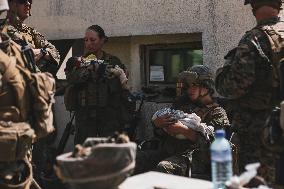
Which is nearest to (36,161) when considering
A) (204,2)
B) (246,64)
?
(204,2)

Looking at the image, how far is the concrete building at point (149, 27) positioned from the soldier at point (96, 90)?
0.56 meters

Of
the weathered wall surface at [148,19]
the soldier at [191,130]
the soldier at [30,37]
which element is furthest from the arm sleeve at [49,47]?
the soldier at [191,130]

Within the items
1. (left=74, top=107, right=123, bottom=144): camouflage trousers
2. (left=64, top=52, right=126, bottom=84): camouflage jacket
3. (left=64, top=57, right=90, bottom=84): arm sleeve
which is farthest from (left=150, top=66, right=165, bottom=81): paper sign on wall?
(left=64, top=57, right=90, bottom=84): arm sleeve

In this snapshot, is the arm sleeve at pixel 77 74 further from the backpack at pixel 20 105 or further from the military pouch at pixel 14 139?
the military pouch at pixel 14 139

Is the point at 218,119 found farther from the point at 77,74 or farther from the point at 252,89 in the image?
the point at 77,74

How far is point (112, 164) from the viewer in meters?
2.47

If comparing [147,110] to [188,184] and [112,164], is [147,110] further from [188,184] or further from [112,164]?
[112,164]

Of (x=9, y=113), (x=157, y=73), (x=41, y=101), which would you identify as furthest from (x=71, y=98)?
(x=9, y=113)

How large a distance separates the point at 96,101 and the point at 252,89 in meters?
2.20

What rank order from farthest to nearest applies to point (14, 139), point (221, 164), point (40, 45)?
point (40, 45) < point (14, 139) < point (221, 164)

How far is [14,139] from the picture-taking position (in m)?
3.31

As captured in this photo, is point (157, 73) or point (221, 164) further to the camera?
point (157, 73)

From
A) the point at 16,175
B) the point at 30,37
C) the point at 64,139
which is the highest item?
the point at 30,37

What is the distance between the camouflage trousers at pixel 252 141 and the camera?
3855 millimetres
